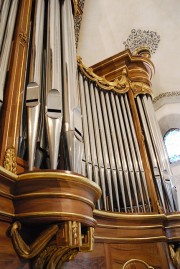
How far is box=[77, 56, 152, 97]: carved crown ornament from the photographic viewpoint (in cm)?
345

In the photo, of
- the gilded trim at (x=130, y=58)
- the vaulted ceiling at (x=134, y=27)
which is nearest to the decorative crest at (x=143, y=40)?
the vaulted ceiling at (x=134, y=27)

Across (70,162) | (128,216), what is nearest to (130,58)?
(128,216)

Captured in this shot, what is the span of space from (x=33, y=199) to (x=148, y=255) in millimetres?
1504

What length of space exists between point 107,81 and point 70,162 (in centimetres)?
213

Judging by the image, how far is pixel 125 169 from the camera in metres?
2.81

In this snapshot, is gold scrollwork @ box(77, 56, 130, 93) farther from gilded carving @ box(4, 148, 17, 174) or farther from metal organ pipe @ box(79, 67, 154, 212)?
gilded carving @ box(4, 148, 17, 174)

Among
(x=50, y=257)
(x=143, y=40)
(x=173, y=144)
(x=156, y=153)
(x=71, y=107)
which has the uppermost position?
(x=143, y=40)

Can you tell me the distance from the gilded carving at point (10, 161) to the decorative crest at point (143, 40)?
4631 millimetres

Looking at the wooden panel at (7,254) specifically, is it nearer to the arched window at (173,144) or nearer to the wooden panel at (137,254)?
the wooden panel at (137,254)

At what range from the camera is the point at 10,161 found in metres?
1.46

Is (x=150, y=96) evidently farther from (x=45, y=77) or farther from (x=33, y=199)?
(x=33, y=199)

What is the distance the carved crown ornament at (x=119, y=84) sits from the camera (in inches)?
136

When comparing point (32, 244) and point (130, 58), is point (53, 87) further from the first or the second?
point (130, 58)

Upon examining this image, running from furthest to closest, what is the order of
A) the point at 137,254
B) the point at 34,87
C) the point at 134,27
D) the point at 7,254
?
1. the point at 134,27
2. the point at 137,254
3. the point at 34,87
4. the point at 7,254
